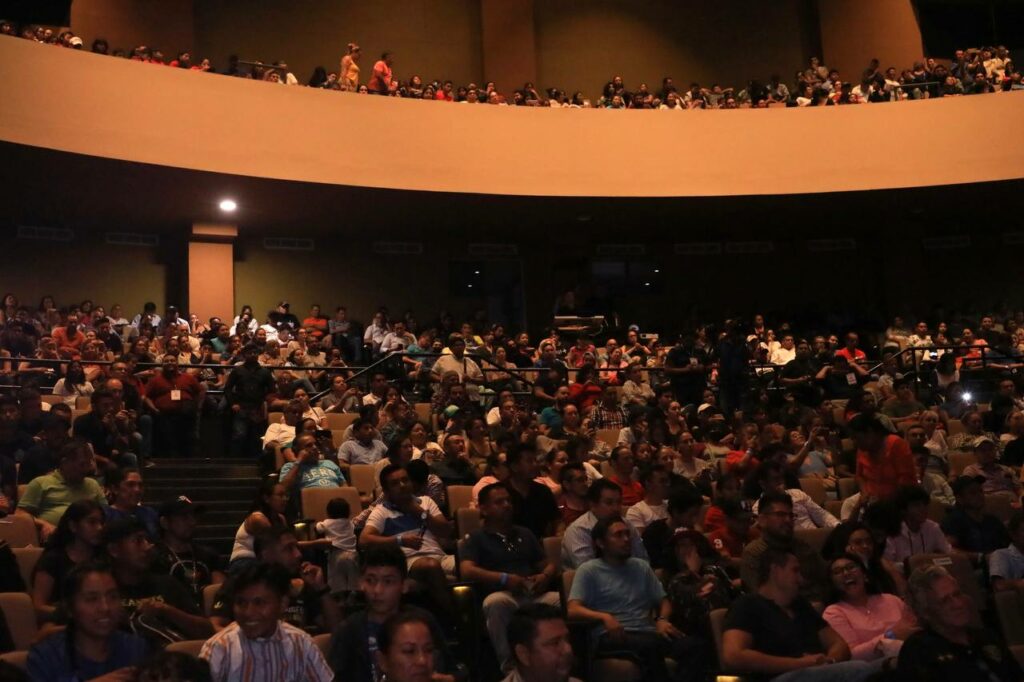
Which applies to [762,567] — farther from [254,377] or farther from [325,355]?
[325,355]

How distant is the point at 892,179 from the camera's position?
15.0 m

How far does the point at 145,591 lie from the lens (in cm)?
500

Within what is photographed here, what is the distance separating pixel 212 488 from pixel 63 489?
2496 millimetres

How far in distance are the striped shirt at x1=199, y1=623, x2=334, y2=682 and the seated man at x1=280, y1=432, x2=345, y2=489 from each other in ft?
11.7

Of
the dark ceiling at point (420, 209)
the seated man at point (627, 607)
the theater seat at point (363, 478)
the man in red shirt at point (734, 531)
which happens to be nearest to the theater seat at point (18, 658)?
the seated man at point (627, 607)

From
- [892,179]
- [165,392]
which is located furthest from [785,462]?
[892,179]

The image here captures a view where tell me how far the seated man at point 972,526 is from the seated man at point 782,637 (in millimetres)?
2605

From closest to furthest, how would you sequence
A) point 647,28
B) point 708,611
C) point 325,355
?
point 708,611, point 325,355, point 647,28

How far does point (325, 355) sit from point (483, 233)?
481 cm

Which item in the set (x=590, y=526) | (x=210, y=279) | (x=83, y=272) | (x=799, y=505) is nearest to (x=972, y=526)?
(x=799, y=505)

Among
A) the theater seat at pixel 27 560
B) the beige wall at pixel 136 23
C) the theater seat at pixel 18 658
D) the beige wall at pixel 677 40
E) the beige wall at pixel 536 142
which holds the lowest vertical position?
the theater seat at pixel 18 658

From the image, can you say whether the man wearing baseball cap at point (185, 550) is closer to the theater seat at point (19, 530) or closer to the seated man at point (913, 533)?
the theater seat at point (19, 530)

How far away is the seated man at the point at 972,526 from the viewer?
276 inches

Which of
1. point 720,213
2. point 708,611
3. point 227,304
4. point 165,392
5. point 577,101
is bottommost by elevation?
point 708,611
